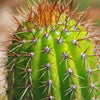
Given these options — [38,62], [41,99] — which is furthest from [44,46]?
[41,99]

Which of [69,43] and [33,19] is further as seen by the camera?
[33,19]

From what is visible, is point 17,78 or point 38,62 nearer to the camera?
point 38,62

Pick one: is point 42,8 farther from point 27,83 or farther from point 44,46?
point 27,83

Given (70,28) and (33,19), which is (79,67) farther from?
(33,19)

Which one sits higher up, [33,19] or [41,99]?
[33,19]

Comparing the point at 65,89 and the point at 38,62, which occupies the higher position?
the point at 38,62

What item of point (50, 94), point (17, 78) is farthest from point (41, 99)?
point (17, 78)

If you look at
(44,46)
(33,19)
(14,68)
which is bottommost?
(14,68)
